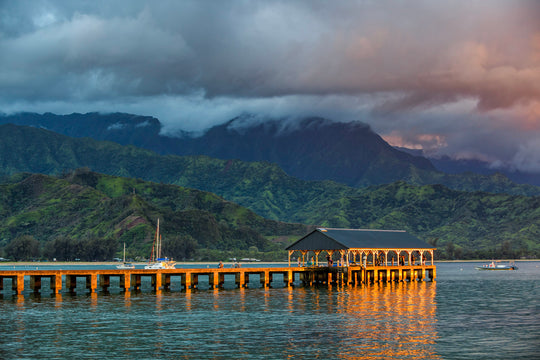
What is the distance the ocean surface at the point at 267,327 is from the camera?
4825 cm

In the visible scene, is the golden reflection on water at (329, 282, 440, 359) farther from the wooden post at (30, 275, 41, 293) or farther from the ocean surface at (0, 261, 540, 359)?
the wooden post at (30, 275, 41, 293)

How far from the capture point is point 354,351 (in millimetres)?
48344

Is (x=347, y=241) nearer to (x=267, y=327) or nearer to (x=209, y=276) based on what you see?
(x=209, y=276)

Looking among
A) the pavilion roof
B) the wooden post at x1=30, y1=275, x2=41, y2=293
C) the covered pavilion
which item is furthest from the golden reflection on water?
the wooden post at x1=30, y1=275, x2=41, y2=293

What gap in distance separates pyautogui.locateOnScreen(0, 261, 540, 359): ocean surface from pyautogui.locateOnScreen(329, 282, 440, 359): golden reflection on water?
Answer: 9 centimetres

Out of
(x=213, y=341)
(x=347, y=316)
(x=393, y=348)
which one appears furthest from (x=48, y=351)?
(x=347, y=316)

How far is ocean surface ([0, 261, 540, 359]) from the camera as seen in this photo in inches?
1900

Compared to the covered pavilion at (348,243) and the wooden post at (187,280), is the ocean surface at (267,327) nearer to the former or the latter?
the wooden post at (187,280)

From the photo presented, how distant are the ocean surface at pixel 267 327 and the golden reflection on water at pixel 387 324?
0.29 feet

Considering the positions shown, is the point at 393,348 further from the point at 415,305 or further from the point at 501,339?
the point at 415,305

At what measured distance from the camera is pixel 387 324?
207ft

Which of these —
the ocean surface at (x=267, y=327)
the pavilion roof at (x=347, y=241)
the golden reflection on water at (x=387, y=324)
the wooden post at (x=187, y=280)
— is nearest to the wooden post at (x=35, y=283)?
the ocean surface at (x=267, y=327)

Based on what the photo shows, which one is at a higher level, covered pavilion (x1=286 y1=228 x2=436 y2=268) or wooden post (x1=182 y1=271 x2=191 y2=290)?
covered pavilion (x1=286 y1=228 x2=436 y2=268)

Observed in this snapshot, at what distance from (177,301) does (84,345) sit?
3705 cm
